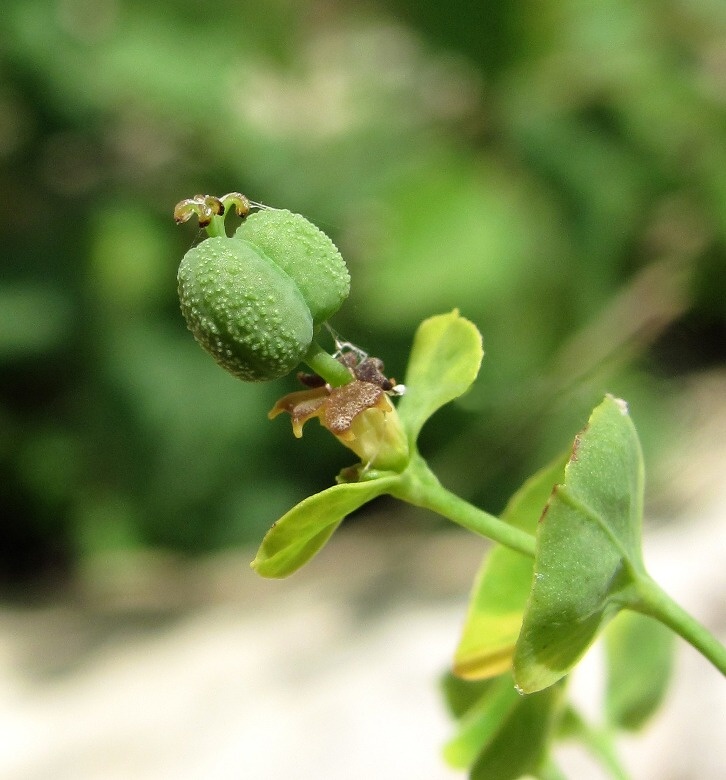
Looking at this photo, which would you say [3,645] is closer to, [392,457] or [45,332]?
[45,332]

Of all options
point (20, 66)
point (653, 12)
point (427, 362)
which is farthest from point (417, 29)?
point (427, 362)

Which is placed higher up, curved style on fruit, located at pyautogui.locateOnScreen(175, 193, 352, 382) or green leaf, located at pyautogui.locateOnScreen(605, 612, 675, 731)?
curved style on fruit, located at pyautogui.locateOnScreen(175, 193, 352, 382)

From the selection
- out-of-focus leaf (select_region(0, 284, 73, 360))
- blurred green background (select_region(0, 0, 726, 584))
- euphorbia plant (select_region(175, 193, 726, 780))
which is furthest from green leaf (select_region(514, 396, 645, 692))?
out-of-focus leaf (select_region(0, 284, 73, 360))

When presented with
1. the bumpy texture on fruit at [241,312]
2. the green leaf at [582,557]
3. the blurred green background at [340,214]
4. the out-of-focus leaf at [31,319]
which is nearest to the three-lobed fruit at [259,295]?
the bumpy texture on fruit at [241,312]

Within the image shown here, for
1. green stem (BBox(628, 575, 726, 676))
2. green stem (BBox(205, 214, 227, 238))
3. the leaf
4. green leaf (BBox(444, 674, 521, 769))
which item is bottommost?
green stem (BBox(628, 575, 726, 676))

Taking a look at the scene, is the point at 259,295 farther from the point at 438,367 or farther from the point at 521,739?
the point at 521,739

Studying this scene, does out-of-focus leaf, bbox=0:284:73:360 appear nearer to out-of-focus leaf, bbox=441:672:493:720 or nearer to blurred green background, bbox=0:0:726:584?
blurred green background, bbox=0:0:726:584

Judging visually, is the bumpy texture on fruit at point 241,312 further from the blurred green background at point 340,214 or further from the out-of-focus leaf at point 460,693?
the blurred green background at point 340,214

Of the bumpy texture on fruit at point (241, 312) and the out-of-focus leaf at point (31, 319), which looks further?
the out-of-focus leaf at point (31, 319)
